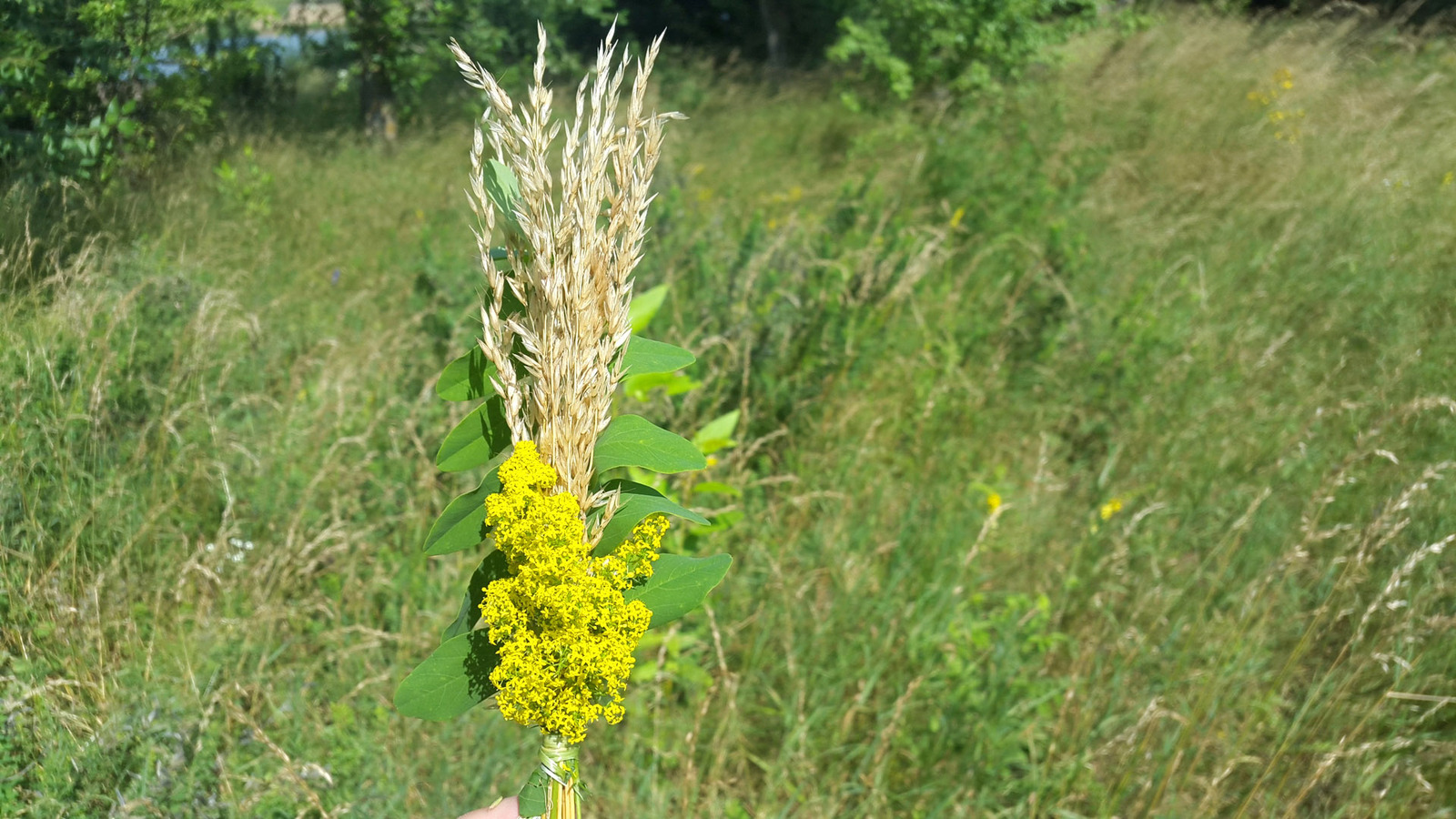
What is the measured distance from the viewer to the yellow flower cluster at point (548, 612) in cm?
70

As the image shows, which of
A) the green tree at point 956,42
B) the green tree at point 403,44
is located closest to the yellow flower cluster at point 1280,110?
the green tree at point 956,42

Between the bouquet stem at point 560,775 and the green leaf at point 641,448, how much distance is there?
9.9 inches

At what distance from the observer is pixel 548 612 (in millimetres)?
712

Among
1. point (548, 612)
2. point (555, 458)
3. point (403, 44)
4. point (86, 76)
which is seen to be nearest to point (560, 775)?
point (548, 612)

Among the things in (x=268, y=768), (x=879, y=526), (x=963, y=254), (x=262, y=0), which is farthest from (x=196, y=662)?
(x=262, y=0)

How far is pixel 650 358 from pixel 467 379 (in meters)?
0.18

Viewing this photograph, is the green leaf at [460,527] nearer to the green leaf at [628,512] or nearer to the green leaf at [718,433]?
the green leaf at [628,512]

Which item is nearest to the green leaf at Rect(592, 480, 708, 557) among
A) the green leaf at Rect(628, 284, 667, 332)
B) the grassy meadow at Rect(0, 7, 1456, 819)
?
the grassy meadow at Rect(0, 7, 1456, 819)

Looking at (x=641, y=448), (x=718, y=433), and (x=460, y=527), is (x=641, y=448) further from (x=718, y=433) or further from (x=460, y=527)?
(x=718, y=433)

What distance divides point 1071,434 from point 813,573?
1.84m

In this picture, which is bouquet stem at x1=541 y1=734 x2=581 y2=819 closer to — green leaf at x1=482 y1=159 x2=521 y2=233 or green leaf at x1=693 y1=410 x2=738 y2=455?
green leaf at x1=482 y1=159 x2=521 y2=233

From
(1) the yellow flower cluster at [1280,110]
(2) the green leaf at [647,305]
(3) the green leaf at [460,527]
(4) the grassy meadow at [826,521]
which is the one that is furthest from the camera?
(1) the yellow flower cluster at [1280,110]

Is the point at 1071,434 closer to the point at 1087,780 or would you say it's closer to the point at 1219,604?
the point at 1219,604

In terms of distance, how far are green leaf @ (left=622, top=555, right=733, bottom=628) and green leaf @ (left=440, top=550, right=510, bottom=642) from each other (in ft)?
0.40
